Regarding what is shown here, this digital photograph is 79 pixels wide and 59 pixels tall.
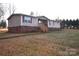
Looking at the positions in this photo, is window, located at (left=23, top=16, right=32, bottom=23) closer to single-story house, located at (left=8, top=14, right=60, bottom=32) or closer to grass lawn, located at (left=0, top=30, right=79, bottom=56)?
single-story house, located at (left=8, top=14, right=60, bottom=32)

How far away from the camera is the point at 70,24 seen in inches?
134

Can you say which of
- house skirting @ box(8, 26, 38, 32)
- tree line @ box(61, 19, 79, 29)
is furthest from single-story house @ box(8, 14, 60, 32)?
tree line @ box(61, 19, 79, 29)

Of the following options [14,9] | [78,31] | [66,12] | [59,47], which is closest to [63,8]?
[66,12]

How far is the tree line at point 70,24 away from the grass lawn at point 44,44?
0.36 feet

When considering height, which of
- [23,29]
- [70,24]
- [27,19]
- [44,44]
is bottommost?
[44,44]

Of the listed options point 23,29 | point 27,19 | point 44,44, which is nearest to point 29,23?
point 27,19

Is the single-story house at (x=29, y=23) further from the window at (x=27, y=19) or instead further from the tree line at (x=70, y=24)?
the tree line at (x=70, y=24)

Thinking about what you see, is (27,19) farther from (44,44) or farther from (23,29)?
(44,44)

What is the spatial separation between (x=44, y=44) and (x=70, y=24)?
0.73m

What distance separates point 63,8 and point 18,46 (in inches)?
51.2

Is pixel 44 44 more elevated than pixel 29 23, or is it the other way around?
pixel 29 23

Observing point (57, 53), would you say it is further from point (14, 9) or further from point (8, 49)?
point (14, 9)

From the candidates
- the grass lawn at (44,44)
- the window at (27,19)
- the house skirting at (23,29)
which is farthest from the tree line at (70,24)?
the window at (27,19)

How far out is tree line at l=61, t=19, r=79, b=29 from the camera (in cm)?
336
